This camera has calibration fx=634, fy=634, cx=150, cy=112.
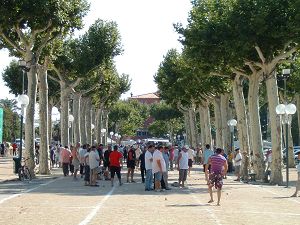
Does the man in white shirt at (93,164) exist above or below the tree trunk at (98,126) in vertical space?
below

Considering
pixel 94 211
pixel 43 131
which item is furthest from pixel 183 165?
pixel 43 131

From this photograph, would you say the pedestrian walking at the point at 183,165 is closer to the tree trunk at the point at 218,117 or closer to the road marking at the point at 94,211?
the road marking at the point at 94,211

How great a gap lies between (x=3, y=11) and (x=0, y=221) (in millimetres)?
17505

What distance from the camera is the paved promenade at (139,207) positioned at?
14.3 m

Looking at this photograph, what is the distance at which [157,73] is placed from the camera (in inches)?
2436

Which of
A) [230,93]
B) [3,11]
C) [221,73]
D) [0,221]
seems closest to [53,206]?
[0,221]

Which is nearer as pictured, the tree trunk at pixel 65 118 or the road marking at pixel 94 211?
the road marking at pixel 94 211

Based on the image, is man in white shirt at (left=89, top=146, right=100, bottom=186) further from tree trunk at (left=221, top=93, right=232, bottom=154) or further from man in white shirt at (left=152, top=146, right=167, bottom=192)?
tree trunk at (left=221, top=93, right=232, bottom=154)

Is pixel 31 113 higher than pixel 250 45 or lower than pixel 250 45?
lower

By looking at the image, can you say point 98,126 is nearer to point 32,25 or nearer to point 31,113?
point 31,113

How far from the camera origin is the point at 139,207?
1722cm

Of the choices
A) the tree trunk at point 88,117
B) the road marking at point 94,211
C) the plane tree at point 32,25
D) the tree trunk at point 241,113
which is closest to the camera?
the road marking at point 94,211

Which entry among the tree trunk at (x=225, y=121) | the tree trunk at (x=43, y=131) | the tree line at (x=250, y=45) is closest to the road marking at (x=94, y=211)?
the tree line at (x=250, y=45)

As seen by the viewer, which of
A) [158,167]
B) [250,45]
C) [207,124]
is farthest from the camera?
[207,124]
